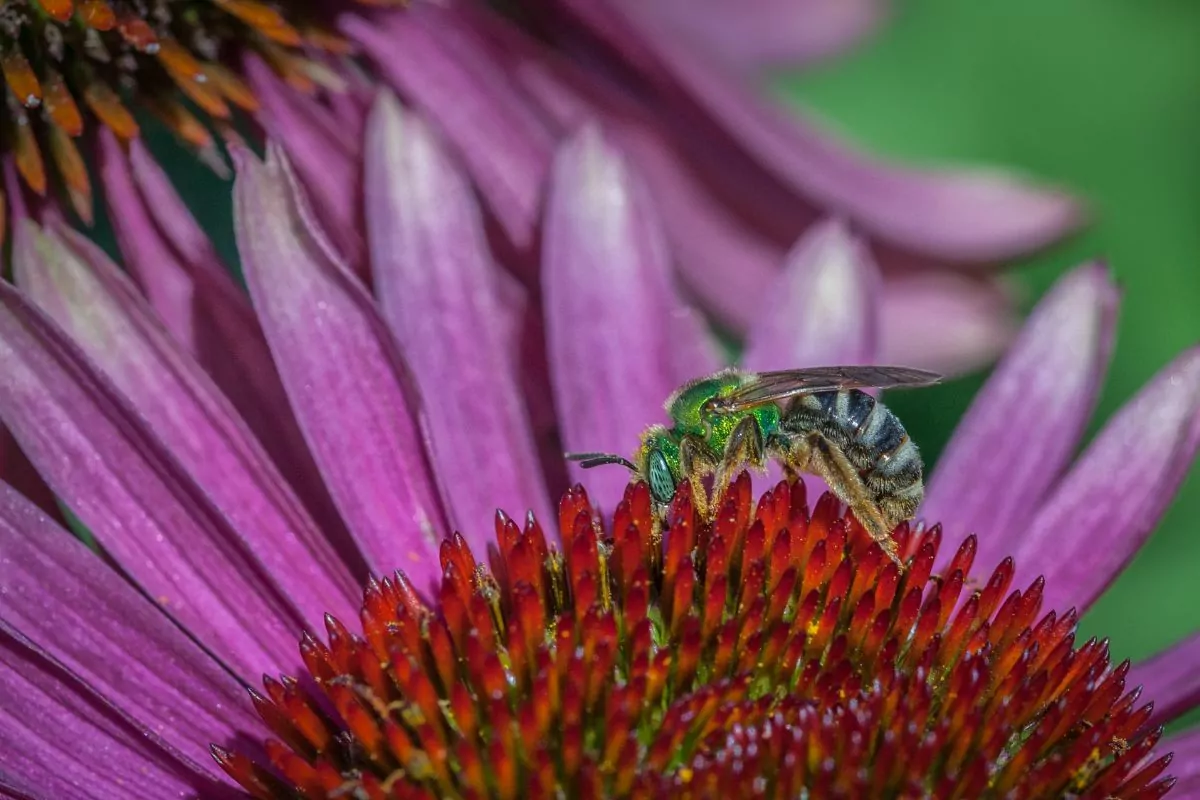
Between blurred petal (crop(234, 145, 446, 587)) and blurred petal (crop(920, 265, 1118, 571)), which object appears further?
blurred petal (crop(920, 265, 1118, 571))

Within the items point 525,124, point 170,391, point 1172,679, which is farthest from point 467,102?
point 1172,679

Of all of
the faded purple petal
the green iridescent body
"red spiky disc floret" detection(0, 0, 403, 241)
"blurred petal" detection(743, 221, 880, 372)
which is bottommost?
the green iridescent body

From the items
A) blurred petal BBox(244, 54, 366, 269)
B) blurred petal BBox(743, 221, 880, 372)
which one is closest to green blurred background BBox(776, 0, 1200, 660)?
blurred petal BBox(743, 221, 880, 372)

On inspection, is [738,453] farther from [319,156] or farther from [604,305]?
[319,156]

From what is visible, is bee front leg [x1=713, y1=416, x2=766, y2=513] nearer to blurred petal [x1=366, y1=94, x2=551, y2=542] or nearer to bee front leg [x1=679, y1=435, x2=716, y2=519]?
bee front leg [x1=679, y1=435, x2=716, y2=519]

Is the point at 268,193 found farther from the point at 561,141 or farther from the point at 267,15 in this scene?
the point at 561,141

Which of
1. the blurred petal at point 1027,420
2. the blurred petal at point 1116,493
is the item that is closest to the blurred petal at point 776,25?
the blurred petal at point 1027,420
